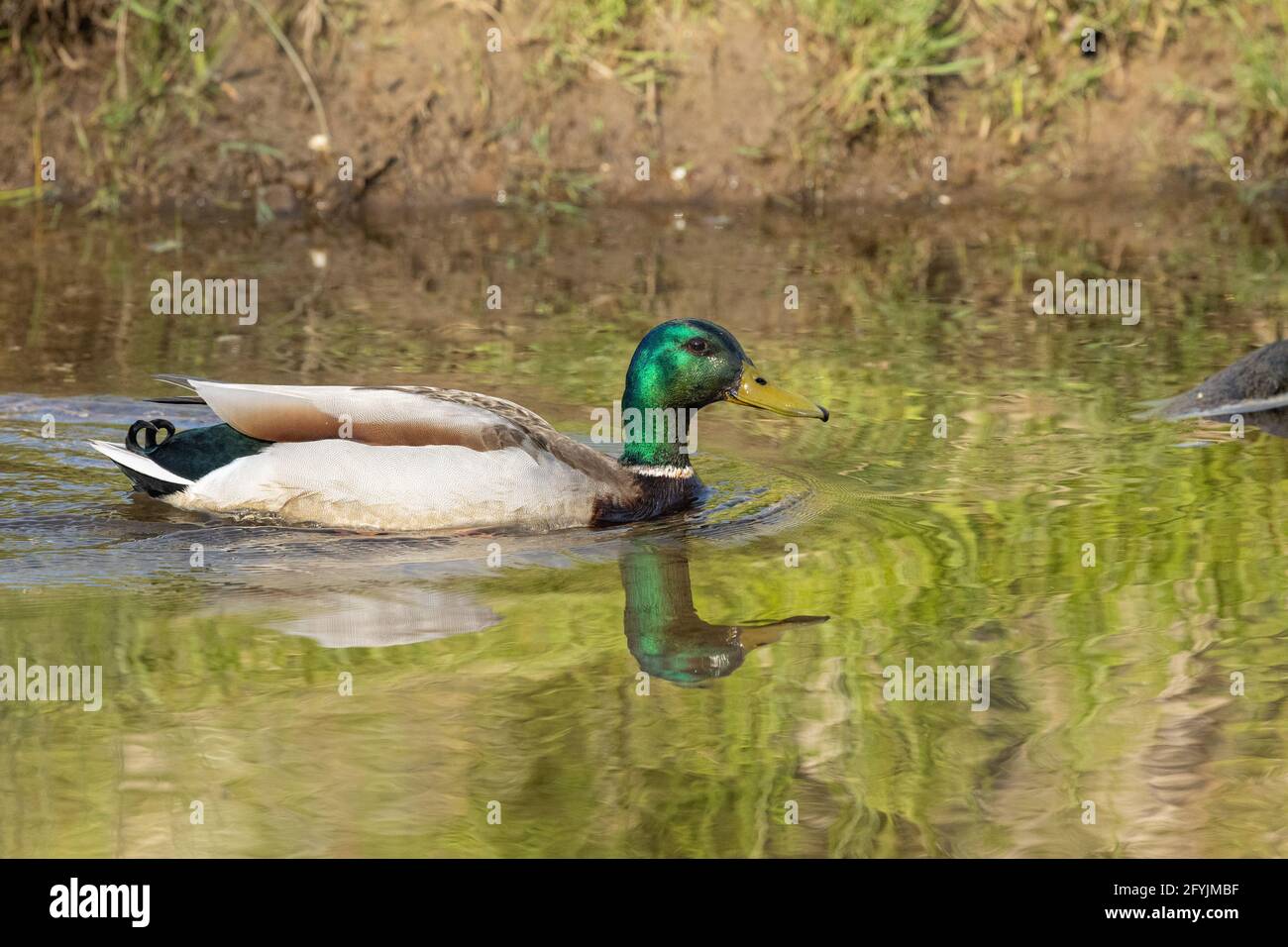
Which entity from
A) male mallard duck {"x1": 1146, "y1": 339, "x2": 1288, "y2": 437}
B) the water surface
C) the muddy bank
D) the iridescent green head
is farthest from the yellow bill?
the muddy bank

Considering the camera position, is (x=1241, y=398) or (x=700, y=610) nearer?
(x=700, y=610)

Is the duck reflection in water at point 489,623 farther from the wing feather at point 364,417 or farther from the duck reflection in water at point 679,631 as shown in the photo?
the wing feather at point 364,417

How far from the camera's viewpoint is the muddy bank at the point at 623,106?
13453mm

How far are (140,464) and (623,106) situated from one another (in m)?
7.31

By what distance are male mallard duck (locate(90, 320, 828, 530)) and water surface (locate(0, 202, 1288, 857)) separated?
0.33 ft

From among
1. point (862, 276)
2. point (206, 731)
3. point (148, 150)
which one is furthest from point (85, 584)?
point (148, 150)

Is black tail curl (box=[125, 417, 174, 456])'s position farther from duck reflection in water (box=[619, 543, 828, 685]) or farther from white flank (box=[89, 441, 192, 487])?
duck reflection in water (box=[619, 543, 828, 685])

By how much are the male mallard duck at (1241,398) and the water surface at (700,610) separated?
0.59 feet

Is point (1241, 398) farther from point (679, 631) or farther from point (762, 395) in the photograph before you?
point (679, 631)

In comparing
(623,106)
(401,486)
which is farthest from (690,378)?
(623,106)

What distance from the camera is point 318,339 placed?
32.4 feet

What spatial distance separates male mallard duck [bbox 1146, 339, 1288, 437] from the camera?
8.69 m

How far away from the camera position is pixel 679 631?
242 inches

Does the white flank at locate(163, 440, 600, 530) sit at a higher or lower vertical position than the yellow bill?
lower
